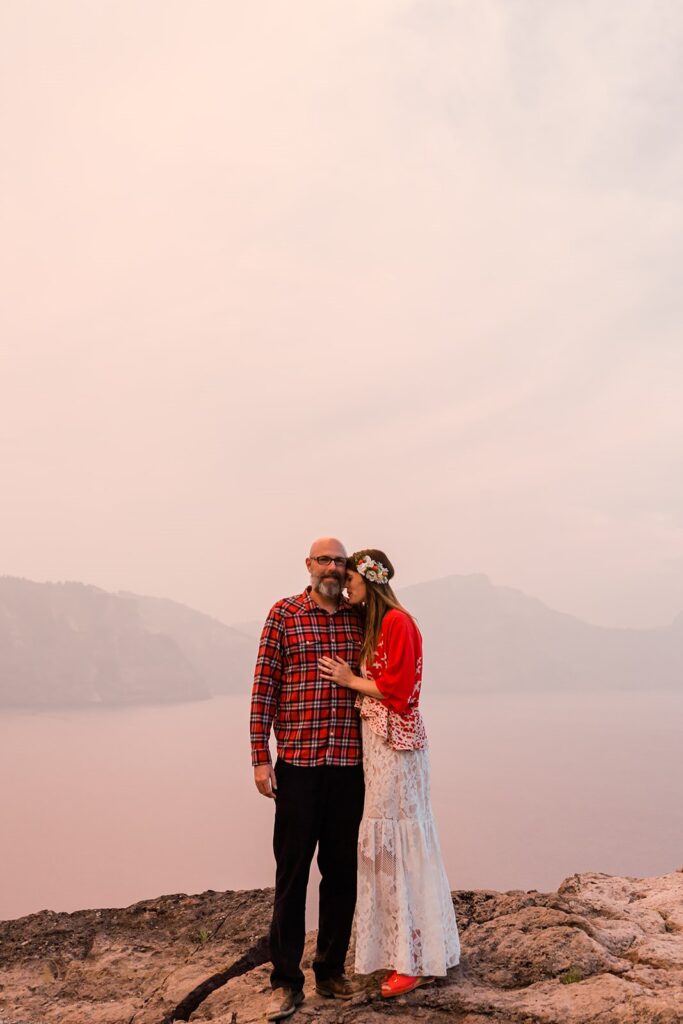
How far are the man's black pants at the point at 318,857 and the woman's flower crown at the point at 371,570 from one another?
2.98ft

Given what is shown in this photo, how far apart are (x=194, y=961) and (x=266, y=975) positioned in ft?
3.67

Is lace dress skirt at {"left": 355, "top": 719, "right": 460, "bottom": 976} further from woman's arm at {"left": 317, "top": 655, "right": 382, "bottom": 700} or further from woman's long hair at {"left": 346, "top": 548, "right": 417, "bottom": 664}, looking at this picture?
Result: woman's long hair at {"left": 346, "top": 548, "right": 417, "bottom": 664}

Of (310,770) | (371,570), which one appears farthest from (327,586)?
(310,770)

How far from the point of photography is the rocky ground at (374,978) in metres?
3.94

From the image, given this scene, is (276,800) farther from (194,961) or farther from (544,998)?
(194,961)

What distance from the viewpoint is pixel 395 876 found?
3871 mm

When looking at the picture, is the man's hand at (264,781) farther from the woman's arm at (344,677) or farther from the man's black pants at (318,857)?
the woman's arm at (344,677)

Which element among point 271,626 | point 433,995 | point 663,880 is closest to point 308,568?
point 271,626

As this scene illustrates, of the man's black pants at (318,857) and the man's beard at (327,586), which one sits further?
the man's beard at (327,586)

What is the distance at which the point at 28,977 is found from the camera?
5961 millimetres

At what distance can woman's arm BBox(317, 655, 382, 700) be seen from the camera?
3.86 meters

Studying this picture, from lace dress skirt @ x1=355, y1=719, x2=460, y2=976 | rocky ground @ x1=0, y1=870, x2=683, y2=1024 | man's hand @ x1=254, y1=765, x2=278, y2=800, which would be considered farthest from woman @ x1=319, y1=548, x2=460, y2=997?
man's hand @ x1=254, y1=765, x2=278, y2=800

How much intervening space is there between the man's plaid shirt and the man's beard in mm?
108

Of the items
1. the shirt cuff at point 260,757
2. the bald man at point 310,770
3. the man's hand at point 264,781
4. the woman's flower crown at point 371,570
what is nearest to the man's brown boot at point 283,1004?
the bald man at point 310,770
